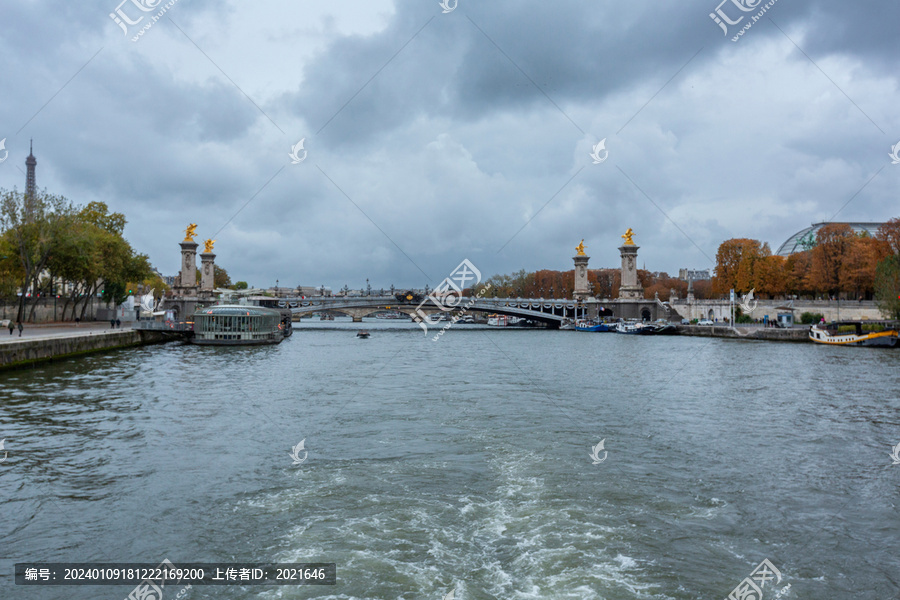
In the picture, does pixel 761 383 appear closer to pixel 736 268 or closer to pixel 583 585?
pixel 583 585

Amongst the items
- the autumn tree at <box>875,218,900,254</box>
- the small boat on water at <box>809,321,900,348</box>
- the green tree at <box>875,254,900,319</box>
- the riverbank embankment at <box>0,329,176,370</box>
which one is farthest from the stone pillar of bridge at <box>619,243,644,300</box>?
the riverbank embankment at <box>0,329,176,370</box>

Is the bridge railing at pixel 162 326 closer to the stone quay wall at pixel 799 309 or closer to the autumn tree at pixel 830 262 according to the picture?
the stone quay wall at pixel 799 309

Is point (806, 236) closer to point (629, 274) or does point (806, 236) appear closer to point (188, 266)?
point (629, 274)

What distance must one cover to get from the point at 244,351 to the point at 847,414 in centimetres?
3292

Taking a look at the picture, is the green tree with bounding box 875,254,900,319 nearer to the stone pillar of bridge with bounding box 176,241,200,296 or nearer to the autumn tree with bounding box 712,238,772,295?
the autumn tree with bounding box 712,238,772,295

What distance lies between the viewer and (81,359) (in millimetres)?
30719

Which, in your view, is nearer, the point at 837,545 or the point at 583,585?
the point at 583,585

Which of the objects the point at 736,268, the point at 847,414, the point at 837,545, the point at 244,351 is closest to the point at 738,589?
the point at 837,545

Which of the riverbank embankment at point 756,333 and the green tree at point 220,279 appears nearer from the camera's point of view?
the riverbank embankment at point 756,333

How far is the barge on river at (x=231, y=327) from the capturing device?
1779 inches

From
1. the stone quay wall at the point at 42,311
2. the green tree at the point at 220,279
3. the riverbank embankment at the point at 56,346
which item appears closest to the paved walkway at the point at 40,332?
the riverbank embankment at the point at 56,346

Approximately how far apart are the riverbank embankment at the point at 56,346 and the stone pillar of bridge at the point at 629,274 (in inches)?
2446

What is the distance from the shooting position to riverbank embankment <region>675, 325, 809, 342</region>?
52812 mm

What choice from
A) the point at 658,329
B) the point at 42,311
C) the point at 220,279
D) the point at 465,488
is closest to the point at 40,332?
the point at 42,311
